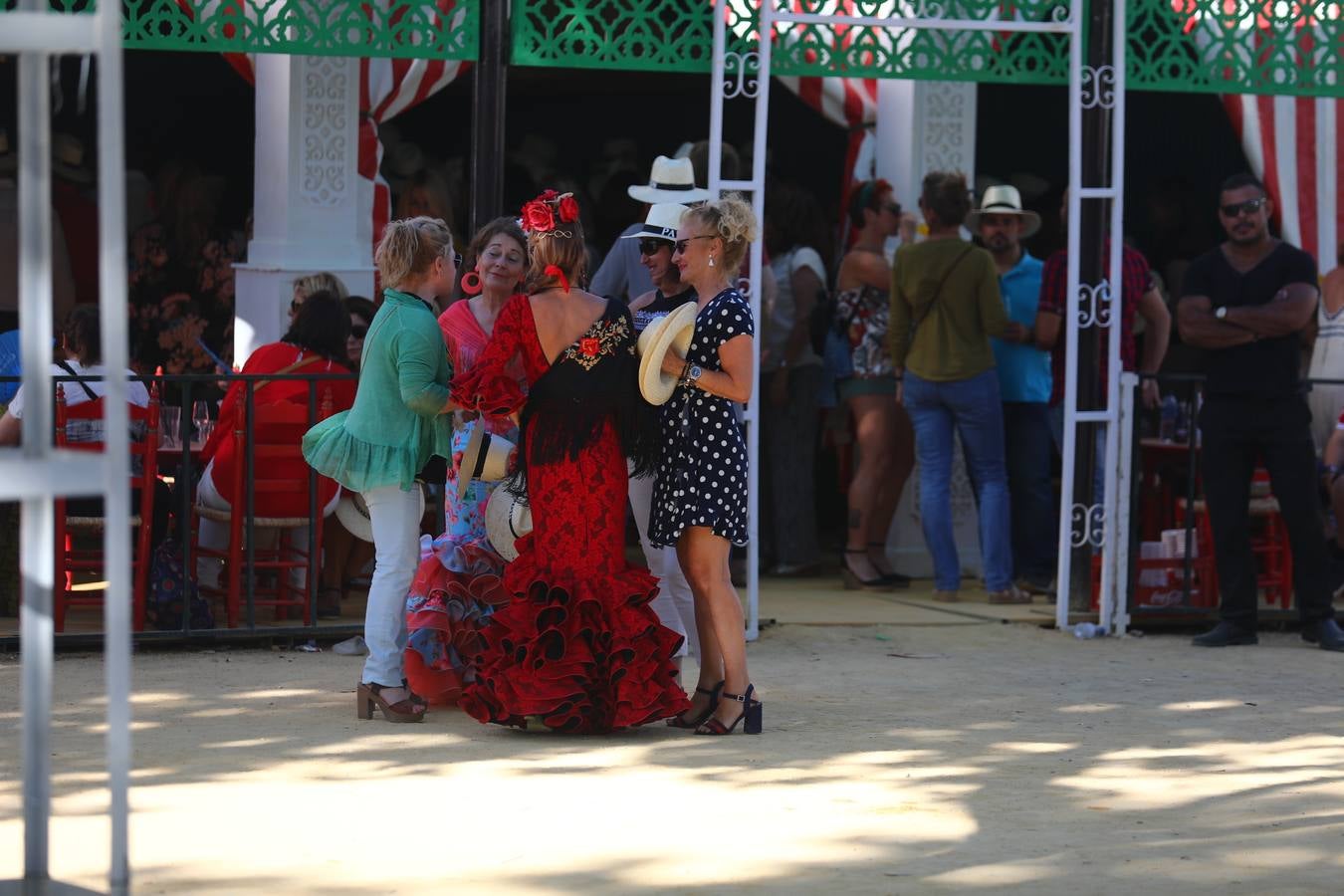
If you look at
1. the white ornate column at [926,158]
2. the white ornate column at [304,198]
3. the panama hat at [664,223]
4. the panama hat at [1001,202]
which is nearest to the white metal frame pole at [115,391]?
the panama hat at [664,223]

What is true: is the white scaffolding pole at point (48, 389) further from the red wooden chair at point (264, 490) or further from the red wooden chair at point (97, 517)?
the red wooden chair at point (264, 490)

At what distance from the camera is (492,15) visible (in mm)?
7910

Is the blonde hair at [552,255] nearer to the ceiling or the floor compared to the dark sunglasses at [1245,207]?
nearer to the floor

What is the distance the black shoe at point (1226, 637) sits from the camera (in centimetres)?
821

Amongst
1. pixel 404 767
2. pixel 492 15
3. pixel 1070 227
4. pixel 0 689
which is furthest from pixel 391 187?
pixel 404 767

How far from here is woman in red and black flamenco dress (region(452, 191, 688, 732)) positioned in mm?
5914

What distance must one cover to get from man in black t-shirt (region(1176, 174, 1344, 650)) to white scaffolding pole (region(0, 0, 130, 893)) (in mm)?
5772

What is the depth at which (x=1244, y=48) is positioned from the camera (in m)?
8.53

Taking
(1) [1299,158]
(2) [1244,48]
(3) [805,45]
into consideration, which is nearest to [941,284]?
(3) [805,45]

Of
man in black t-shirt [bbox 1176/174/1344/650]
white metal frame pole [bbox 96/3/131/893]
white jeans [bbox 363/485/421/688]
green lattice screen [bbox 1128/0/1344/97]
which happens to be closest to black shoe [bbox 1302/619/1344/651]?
man in black t-shirt [bbox 1176/174/1344/650]

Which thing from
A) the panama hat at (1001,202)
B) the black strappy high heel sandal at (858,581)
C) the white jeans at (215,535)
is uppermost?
the panama hat at (1001,202)

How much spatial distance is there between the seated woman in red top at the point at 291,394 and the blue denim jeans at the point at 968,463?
9.15 feet

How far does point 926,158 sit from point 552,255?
4661mm

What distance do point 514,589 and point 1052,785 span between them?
1.67 metres
